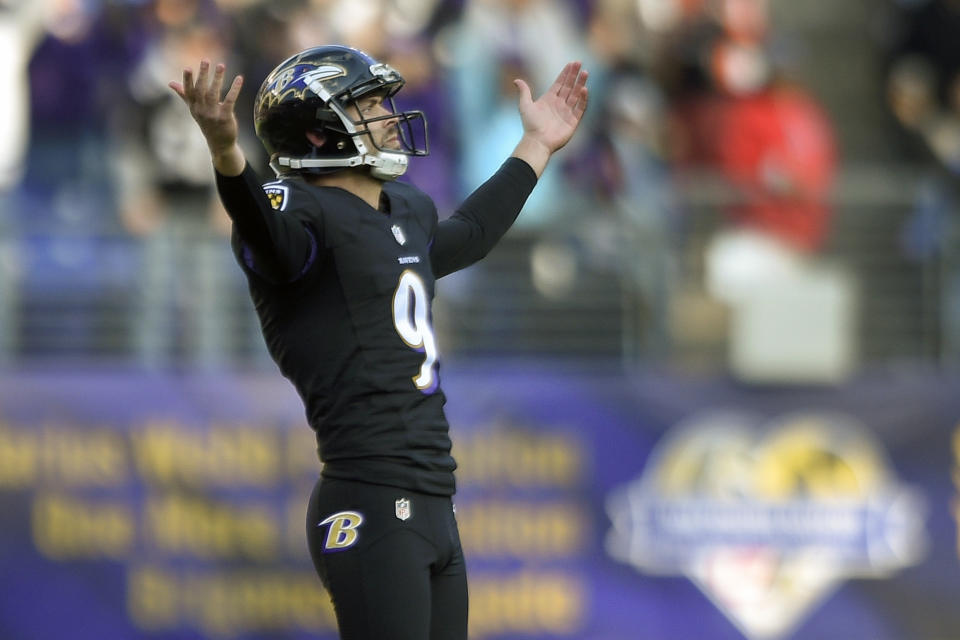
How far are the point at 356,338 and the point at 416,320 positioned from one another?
0.19 metres

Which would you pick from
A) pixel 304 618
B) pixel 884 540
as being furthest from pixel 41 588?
pixel 884 540

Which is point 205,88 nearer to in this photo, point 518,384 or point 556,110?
point 556,110

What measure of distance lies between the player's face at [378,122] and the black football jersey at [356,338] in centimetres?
17

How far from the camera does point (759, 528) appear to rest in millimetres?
7719

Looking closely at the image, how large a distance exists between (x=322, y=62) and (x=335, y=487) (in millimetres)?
1102

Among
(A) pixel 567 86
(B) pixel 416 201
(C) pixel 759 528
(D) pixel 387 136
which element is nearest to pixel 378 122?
(D) pixel 387 136

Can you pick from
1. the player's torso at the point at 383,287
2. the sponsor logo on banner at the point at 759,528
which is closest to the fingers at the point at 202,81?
the player's torso at the point at 383,287

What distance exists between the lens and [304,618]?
7605 mm

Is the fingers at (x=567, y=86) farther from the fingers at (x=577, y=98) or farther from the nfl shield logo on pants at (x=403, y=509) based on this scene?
the nfl shield logo on pants at (x=403, y=509)

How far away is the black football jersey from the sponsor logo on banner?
12.9 feet

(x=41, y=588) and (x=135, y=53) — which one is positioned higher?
(x=135, y=53)

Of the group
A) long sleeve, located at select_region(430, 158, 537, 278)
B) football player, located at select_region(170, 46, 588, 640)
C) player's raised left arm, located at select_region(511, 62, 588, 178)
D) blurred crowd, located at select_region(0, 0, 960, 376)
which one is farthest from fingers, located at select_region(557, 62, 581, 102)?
blurred crowd, located at select_region(0, 0, 960, 376)

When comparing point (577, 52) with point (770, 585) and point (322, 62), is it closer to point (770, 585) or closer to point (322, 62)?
point (770, 585)

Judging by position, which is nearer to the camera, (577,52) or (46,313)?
(46,313)
